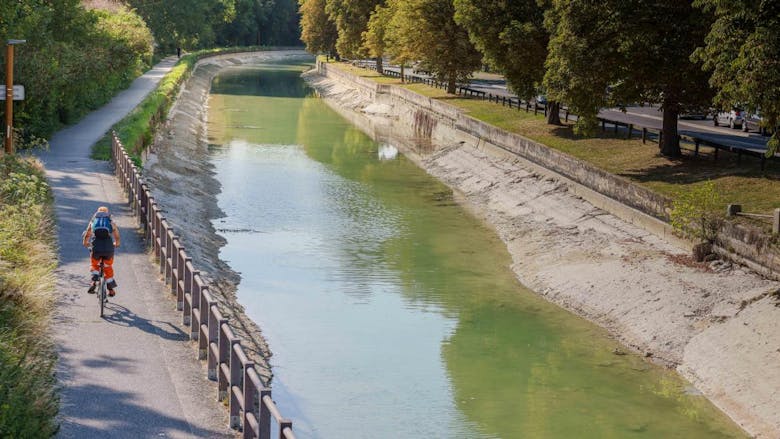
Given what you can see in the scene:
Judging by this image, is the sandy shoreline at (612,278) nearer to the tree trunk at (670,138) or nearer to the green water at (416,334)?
the green water at (416,334)

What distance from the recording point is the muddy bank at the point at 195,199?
24375mm

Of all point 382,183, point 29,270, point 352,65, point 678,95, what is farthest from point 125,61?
point 352,65

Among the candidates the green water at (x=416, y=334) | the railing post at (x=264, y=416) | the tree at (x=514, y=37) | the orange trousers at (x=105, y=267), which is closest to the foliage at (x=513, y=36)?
the tree at (x=514, y=37)

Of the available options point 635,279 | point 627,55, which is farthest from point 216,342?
point 627,55

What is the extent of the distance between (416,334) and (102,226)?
8.76m

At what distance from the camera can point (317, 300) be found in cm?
2828

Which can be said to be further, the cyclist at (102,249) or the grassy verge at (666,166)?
the grassy verge at (666,166)

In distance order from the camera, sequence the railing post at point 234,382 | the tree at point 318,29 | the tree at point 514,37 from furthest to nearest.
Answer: the tree at point 318,29 → the tree at point 514,37 → the railing post at point 234,382

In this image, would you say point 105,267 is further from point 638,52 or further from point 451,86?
point 451,86

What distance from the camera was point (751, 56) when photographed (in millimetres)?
25328

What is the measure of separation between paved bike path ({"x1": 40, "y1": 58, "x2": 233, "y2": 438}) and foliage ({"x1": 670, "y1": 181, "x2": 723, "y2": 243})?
46.7ft

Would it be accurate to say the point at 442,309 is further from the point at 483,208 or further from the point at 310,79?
the point at 310,79

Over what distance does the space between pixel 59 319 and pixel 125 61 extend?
1783 inches

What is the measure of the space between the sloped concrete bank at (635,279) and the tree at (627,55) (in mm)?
3429
